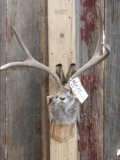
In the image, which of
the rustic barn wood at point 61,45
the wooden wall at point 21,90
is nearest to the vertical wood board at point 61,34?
the rustic barn wood at point 61,45

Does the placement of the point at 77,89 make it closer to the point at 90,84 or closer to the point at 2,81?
the point at 90,84

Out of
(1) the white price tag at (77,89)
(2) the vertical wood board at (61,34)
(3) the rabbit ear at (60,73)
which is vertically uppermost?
(2) the vertical wood board at (61,34)

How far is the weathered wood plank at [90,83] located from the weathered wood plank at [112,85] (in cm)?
3

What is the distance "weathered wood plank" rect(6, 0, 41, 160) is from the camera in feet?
4.62

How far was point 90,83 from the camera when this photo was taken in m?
1.45

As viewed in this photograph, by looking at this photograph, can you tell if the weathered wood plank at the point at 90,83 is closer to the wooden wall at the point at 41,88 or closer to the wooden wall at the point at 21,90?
the wooden wall at the point at 41,88

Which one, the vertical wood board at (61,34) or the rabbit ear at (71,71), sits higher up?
the vertical wood board at (61,34)

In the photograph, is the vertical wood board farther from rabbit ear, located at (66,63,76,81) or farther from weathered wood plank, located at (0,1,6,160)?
weathered wood plank, located at (0,1,6,160)

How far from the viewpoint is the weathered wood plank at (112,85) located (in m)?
1.45

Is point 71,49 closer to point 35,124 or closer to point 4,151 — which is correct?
point 35,124

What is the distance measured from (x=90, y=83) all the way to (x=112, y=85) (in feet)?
0.33

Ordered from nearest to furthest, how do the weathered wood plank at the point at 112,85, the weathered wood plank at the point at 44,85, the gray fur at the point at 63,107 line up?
the gray fur at the point at 63,107 → the weathered wood plank at the point at 44,85 → the weathered wood plank at the point at 112,85

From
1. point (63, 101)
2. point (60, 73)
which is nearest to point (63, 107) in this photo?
point (63, 101)

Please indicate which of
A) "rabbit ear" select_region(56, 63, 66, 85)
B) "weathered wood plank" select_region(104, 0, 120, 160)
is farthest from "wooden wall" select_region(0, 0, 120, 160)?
"rabbit ear" select_region(56, 63, 66, 85)
